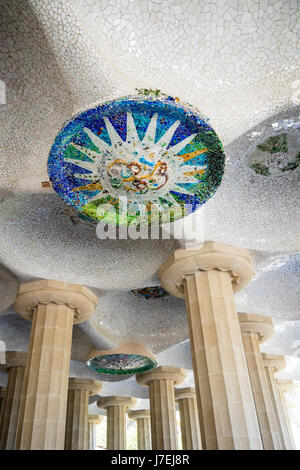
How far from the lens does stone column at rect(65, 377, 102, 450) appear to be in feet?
48.6

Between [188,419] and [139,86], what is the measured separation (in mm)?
17003

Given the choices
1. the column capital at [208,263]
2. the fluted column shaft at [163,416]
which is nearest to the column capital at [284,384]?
the fluted column shaft at [163,416]

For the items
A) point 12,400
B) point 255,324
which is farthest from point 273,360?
point 12,400

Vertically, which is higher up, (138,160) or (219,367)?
(138,160)

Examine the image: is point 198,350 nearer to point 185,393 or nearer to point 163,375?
point 163,375

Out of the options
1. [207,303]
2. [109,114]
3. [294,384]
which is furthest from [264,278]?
[294,384]

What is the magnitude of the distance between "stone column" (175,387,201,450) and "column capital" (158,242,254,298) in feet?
39.7

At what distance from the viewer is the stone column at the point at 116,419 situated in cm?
1853

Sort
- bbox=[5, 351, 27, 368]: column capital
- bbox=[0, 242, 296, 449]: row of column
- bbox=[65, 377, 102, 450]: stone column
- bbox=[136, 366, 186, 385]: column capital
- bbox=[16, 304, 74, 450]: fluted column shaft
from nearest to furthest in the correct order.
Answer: bbox=[0, 242, 296, 449]: row of column < bbox=[16, 304, 74, 450]: fluted column shaft < bbox=[5, 351, 27, 368]: column capital < bbox=[65, 377, 102, 450]: stone column < bbox=[136, 366, 186, 385]: column capital

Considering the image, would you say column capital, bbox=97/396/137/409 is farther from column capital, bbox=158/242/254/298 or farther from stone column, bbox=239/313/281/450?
column capital, bbox=158/242/254/298

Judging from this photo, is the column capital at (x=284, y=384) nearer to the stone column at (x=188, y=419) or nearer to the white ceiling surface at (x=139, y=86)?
the stone column at (x=188, y=419)

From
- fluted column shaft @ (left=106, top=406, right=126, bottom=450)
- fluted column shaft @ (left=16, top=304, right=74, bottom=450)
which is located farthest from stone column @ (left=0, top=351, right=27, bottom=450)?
fluted column shaft @ (left=106, top=406, right=126, bottom=450)

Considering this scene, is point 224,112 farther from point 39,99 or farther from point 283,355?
point 283,355

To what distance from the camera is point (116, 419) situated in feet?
61.7
